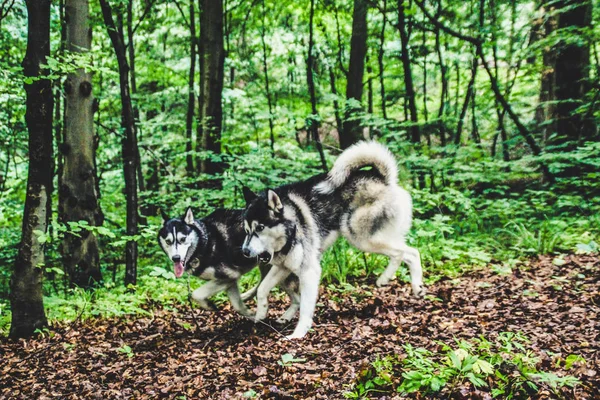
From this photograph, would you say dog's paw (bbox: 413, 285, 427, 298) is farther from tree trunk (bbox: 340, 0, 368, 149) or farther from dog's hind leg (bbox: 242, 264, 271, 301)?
tree trunk (bbox: 340, 0, 368, 149)

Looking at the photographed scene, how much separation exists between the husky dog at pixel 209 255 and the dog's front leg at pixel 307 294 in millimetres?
575

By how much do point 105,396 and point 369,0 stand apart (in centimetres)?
824

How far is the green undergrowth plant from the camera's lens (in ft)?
8.65

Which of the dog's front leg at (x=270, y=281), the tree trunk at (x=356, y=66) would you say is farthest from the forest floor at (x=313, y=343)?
the tree trunk at (x=356, y=66)

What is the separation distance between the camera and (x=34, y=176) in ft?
15.1

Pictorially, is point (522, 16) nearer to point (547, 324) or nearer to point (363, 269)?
point (363, 269)

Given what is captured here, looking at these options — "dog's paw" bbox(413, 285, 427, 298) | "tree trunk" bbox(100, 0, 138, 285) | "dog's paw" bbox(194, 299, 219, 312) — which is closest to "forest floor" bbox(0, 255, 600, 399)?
"dog's paw" bbox(413, 285, 427, 298)

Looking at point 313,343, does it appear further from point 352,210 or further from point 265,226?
point 352,210

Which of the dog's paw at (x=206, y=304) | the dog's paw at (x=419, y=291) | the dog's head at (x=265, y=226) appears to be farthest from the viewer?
the dog's paw at (x=419, y=291)

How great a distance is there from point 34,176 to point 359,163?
11.6 feet

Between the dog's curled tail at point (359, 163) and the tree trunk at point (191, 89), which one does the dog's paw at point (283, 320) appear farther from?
the tree trunk at point (191, 89)

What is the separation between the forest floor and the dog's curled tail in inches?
57.0

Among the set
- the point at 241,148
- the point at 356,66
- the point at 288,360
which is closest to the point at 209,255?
the point at 288,360

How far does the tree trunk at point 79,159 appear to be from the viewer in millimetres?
6492
